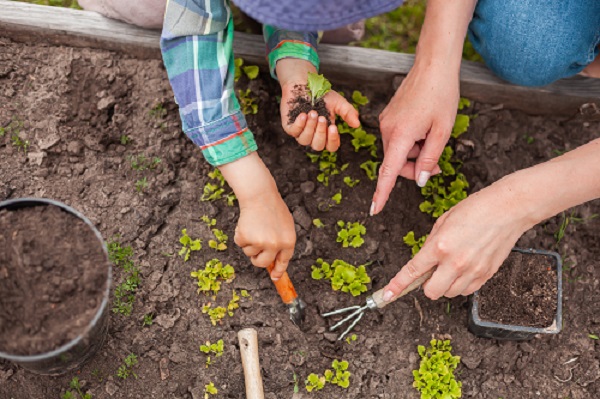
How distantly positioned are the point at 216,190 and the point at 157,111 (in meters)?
0.40

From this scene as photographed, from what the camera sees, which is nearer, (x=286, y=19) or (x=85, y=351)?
(x=286, y=19)

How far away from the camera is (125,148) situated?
2293mm

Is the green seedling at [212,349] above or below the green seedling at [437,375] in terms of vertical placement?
above

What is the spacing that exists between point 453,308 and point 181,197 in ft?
3.63

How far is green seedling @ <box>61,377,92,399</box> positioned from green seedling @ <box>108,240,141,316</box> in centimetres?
26

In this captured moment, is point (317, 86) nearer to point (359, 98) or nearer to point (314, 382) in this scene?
point (359, 98)

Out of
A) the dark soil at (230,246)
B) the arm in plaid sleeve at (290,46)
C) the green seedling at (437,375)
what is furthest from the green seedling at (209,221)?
the green seedling at (437,375)

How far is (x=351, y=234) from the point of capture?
89.3 inches

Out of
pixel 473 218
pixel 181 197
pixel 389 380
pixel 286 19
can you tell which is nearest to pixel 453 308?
pixel 389 380

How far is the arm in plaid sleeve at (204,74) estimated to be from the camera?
190cm

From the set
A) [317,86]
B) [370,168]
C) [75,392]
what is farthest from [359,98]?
[75,392]

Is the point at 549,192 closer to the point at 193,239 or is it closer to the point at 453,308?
the point at 453,308

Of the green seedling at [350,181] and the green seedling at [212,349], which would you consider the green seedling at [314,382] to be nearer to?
the green seedling at [212,349]

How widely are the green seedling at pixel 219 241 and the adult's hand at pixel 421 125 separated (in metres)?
0.58
